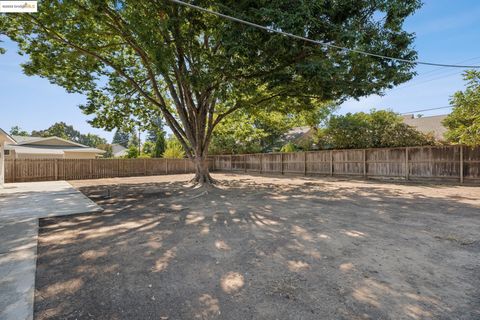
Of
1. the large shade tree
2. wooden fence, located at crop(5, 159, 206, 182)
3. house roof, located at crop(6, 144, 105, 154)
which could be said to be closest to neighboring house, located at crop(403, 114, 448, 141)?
the large shade tree

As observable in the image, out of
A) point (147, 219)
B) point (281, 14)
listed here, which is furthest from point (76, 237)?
point (281, 14)

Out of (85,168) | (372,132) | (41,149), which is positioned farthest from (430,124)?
(41,149)

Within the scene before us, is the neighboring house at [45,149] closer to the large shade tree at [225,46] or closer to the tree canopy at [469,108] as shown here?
the large shade tree at [225,46]

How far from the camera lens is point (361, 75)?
714 centimetres

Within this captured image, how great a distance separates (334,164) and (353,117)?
295 centimetres

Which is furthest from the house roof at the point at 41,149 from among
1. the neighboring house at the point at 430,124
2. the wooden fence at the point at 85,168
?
the neighboring house at the point at 430,124

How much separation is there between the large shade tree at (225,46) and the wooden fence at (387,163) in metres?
5.14

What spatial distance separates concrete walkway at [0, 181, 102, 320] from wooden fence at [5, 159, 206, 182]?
834cm

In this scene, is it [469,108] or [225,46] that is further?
[469,108]

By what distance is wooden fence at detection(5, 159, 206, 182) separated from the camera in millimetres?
13133

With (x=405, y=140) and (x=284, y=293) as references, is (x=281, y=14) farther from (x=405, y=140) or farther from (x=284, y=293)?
(x=405, y=140)

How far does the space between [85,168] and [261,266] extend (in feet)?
53.4

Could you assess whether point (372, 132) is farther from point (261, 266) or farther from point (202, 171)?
point (261, 266)
